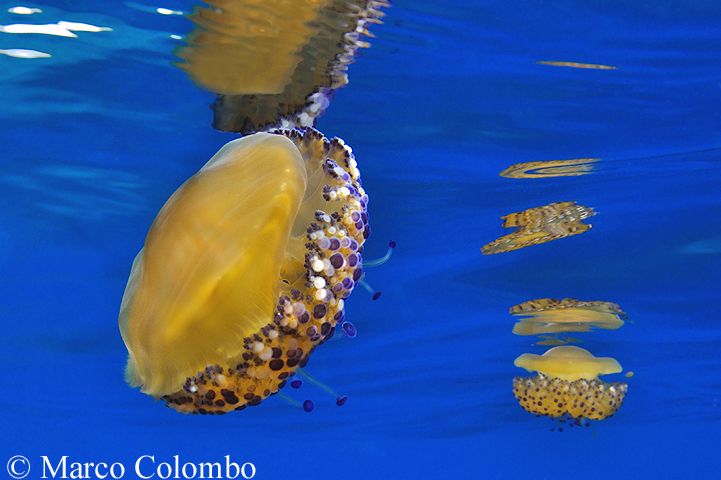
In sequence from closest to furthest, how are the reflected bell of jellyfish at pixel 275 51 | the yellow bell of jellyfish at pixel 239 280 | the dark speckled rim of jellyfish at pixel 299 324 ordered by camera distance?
the yellow bell of jellyfish at pixel 239 280 < the dark speckled rim of jellyfish at pixel 299 324 < the reflected bell of jellyfish at pixel 275 51

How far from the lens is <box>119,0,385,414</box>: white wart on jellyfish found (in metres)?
3.22

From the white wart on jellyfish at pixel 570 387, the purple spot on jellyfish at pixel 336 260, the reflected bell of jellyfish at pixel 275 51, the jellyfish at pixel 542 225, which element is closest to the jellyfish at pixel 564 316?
the white wart on jellyfish at pixel 570 387

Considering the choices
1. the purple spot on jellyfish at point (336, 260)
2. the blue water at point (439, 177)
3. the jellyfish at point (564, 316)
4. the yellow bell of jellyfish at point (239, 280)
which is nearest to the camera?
the yellow bell of jellyfish at point (239, 280)

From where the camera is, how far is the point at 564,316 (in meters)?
12.9

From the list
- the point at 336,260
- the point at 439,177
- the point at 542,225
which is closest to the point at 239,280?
the point at 336,260

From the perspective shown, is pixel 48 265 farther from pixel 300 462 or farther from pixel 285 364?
pixel 300 462

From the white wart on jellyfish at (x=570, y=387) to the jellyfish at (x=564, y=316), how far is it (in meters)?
0.77

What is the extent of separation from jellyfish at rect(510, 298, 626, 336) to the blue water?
29cm

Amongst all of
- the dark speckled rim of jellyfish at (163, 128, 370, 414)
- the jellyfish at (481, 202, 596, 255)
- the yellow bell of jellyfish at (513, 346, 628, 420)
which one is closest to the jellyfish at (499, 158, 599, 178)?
the jellyfish at (481, 202, 596, 255)

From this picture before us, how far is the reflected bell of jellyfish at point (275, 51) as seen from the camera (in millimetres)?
4883

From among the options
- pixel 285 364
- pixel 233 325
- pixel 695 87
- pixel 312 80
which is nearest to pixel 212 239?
pixel 233 325

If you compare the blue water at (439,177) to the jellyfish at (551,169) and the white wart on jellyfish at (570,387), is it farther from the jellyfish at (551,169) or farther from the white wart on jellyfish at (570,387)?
the white wart on jellyfish at (570,387)

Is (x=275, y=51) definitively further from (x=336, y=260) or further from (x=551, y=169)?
(x=551, y=169)

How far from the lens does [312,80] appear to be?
18.4 feet
